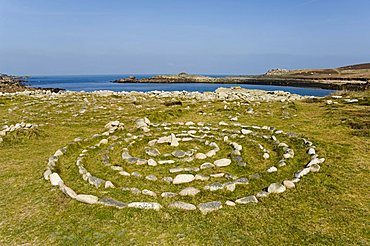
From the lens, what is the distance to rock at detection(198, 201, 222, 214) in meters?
6.45

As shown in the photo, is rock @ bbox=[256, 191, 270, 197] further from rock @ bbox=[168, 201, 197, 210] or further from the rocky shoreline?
the rocky shoreline

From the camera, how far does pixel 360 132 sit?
1234 centimetres

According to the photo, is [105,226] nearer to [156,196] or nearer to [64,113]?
[156,196]

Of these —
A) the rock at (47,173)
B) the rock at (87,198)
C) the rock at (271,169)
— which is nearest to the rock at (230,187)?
the rock at (271,169)

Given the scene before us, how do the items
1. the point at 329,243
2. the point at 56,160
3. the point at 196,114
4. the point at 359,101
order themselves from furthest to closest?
1. the point at 359,101
2. the point at 196,114
3. the point at 56,160
4. the point at 329,243

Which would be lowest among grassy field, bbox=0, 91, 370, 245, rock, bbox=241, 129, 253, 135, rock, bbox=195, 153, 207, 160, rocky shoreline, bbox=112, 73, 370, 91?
grassy field, bbox=0, 91, 370, 245

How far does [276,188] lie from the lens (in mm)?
7242

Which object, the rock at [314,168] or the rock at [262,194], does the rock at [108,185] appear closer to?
the rock at [262,194]

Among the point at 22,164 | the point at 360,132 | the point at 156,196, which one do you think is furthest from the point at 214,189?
the point at 360,132

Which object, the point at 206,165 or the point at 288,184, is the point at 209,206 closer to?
the point at 288,184

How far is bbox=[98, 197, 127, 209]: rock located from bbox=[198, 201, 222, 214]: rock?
5.77 feet

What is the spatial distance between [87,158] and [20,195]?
9.84 feet

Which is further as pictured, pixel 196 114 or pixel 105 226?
pixel 196 114

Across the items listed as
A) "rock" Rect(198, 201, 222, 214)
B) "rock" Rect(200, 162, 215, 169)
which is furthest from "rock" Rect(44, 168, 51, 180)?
"rock" Rect(198, 201, 222, 214)
